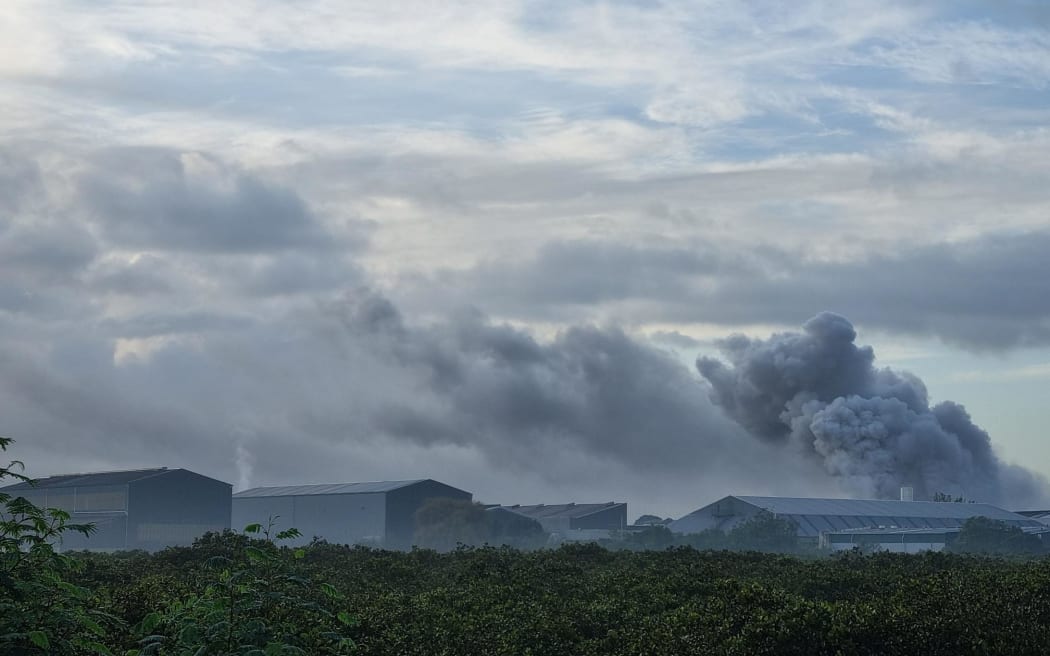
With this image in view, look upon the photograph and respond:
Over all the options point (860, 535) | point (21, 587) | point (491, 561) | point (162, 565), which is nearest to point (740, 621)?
point (21, 587)

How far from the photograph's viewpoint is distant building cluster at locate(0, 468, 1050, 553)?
A: 500ft

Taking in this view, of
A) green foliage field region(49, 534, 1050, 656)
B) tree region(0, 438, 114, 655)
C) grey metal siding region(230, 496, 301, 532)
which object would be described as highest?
grey metal siding region(230, 496, 301, 532)

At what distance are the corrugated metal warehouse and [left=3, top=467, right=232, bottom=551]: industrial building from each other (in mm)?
66348

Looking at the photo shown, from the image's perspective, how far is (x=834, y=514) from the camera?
158000mm

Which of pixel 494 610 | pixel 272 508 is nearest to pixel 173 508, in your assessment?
pixel 272 508

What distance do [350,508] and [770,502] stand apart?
6093cm

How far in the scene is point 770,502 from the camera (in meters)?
161

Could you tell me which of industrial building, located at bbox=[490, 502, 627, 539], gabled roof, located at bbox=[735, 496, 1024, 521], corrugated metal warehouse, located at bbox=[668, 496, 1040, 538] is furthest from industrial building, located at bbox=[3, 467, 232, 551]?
gabled roof, located at bbox=[735, 496, 1024, 521]

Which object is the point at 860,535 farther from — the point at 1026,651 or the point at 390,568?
the point at 1026,651

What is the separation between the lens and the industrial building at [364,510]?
16800cm

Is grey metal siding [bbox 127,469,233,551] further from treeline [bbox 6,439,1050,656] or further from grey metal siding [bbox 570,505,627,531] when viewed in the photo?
treeline [bbox 6,439,1050,656]

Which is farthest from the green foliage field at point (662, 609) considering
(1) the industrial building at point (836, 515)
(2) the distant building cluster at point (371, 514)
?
(1) the industrial building at point (836, 515)

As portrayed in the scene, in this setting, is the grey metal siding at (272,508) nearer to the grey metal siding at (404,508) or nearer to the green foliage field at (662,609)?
the grey metal siding at (404,508)

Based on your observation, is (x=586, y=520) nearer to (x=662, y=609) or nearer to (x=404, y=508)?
(x=404, y=508)
